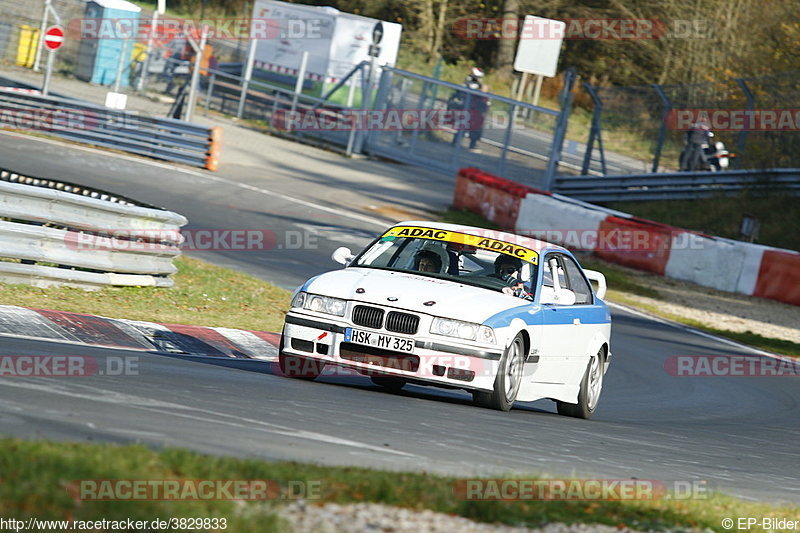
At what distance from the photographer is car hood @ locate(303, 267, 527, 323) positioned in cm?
914

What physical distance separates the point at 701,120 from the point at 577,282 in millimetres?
18784

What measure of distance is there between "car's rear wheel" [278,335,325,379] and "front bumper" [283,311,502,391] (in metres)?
0.43

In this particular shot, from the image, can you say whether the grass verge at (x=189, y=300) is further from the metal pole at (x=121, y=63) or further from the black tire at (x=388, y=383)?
the metal pole at (x=121, y=63)

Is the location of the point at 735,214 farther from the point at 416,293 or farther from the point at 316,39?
the point at 416,293

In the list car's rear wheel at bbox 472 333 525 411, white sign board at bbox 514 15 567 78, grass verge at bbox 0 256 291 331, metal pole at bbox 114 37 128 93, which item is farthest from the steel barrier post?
car's rear wheel at bbox 472 333 525 411

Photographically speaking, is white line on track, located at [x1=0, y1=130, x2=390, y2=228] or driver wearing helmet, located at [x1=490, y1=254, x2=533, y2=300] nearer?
driver wearing helmet, located at [x1=490, y1=254, x2=533, y2=300]

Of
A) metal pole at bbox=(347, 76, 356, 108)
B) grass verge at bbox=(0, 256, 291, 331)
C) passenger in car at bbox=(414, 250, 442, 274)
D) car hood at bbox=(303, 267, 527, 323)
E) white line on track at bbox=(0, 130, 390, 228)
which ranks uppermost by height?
metal pole at bbox=(347, 76, 356, 108)

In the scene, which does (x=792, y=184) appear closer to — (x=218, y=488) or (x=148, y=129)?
(x=148, y=129)

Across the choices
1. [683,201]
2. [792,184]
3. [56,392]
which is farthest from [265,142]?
[56,392]

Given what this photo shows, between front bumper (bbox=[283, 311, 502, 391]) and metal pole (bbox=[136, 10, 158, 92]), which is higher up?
metal pole (bbox=[136, 10, 158, 92])

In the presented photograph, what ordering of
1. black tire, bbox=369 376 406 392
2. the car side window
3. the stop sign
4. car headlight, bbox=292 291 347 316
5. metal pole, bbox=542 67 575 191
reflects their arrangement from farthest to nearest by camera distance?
metal pole, bbox=542 67 575 191 < the stop sign < the car side window < black tire, bbox=369 376 406 392 < car headlight, bbox=292 291 347 316

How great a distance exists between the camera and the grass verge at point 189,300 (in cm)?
1165

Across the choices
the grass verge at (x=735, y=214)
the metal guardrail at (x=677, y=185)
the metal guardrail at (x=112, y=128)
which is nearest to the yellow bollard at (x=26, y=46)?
the metal guardrail at (x=112, y=128)

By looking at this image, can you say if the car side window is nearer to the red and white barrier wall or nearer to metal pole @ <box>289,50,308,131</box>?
the red and white barrier wall
